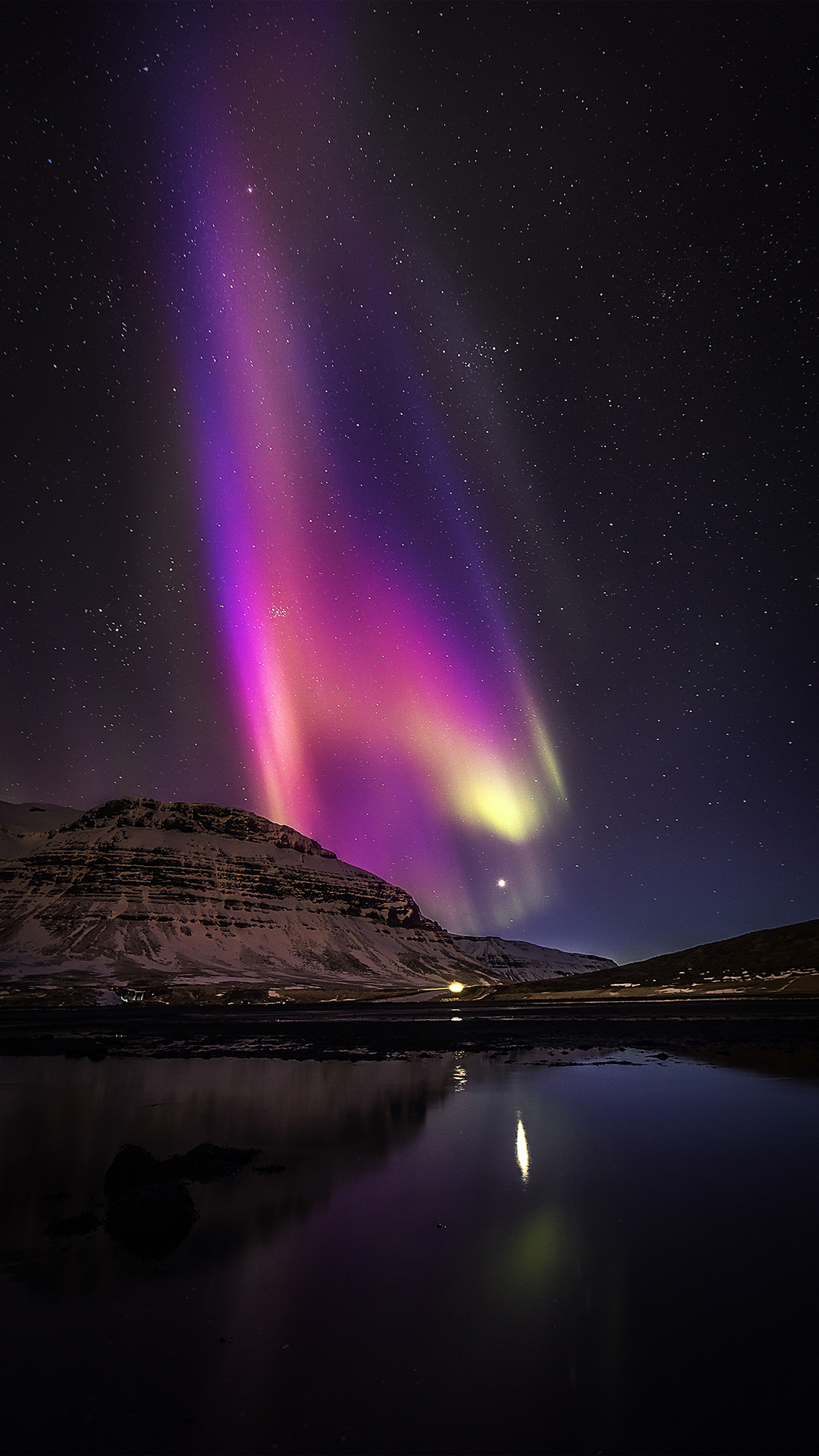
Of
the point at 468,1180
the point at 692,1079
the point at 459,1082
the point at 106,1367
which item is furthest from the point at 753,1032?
the point at 106,1367

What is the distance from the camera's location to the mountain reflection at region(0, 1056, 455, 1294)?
9.11 meters

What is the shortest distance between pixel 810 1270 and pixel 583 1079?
1796 cm

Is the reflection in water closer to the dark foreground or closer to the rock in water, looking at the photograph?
the rock in water

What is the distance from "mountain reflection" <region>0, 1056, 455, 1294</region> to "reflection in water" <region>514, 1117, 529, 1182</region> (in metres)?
2.50

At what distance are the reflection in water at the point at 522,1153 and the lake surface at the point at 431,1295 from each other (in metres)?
0.12

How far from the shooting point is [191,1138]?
15.5m

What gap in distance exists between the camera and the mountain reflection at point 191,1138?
359 inches

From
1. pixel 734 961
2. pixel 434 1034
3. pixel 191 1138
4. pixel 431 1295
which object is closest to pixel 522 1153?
pixel 431 1295

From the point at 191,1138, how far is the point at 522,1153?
7.35 metres

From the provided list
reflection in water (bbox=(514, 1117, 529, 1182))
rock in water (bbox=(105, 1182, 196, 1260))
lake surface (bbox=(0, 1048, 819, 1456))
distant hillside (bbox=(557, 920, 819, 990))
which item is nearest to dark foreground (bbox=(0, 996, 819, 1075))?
reflection in water (bbox=(514, 1117, 529, 1182))

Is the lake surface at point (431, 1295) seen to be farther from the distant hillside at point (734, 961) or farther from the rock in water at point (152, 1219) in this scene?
the distant hillside at point (734, 961)

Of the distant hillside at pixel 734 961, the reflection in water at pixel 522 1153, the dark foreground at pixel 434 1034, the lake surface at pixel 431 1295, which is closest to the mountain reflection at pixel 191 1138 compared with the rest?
the lake surface at pixel 431 1295

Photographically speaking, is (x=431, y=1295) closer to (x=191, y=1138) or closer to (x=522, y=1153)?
(x=522, y=1153)

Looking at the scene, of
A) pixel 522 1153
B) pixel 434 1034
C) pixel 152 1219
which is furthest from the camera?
pixel 434 1034
